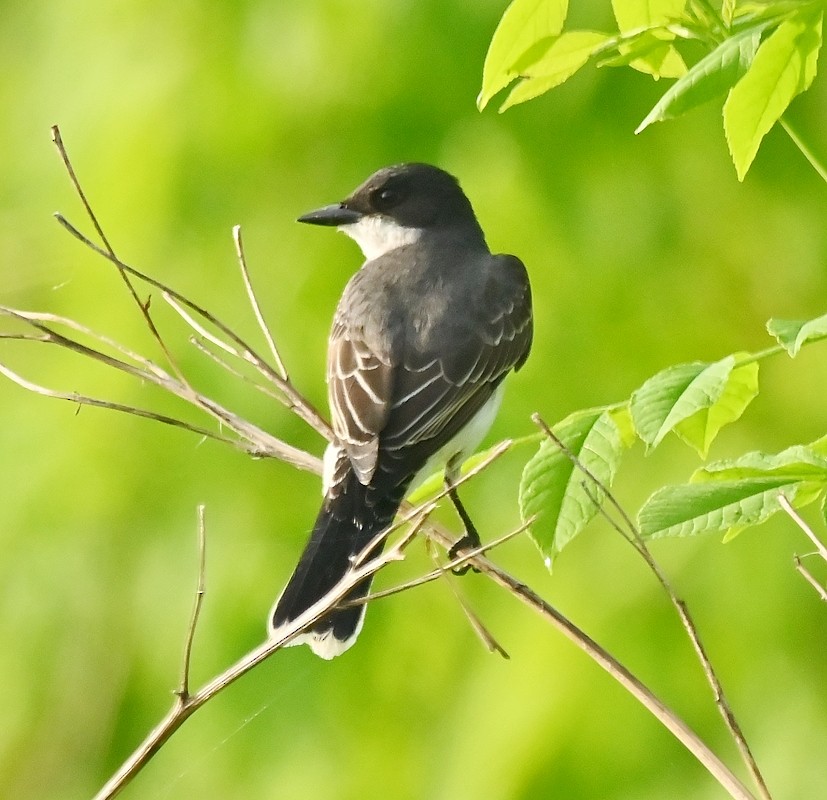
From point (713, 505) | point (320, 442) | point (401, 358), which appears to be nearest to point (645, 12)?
point (713, 505)

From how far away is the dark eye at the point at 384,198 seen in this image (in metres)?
4.78

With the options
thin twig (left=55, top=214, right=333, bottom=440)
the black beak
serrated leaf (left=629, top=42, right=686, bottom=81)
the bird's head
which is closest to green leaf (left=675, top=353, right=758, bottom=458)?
serrated leaf (left=629, top=42, right=686, bottom=81)

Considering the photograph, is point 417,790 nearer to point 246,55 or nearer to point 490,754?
point 490,754

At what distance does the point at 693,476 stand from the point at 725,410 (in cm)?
25

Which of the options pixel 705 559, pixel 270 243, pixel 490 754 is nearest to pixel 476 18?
pixel 270 243

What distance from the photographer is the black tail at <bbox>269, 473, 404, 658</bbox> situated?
316cm

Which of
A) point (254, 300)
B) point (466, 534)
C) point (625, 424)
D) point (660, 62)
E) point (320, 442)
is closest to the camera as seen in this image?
point (660, 62)

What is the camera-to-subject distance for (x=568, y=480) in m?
2.38

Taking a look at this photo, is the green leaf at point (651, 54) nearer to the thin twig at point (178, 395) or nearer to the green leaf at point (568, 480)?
the green leaf at point (568, 480)

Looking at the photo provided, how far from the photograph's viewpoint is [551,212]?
4.73 m

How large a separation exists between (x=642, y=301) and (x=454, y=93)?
41.1 inches

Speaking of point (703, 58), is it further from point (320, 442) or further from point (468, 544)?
point (320, 442)

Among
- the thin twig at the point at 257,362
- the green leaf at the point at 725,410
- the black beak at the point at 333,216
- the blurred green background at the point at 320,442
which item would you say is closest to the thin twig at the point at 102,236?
the thin twig at the point at 257,362

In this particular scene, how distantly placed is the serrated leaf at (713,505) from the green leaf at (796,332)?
20cm
